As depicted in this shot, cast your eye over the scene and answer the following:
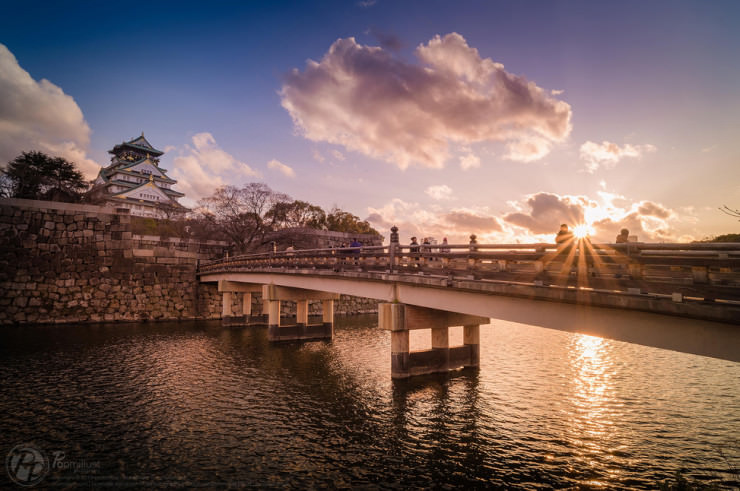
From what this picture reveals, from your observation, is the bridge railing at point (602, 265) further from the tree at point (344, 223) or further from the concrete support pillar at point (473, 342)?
the tree at point (344, 223)

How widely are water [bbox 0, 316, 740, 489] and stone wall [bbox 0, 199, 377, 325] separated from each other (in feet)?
45.1

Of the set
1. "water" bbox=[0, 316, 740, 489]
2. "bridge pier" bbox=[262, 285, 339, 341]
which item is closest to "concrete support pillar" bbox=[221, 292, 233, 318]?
"bridge pier" bbox=[262, 285, 339, 341]

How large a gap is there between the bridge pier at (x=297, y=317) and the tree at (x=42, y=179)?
4013 centimetres

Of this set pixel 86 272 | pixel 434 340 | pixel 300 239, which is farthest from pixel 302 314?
pixel 300 239

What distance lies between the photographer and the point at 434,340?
1731 centimetres

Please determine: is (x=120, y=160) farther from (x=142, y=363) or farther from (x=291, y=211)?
(x=142, y=363)

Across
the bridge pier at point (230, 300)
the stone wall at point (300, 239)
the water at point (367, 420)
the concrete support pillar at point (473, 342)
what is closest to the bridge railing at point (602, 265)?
the water at point (367, 420)

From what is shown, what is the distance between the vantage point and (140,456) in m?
9.49

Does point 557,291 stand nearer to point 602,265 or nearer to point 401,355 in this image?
point 602,265

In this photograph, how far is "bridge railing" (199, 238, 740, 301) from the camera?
23.6 ft

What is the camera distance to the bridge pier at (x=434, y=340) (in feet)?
52.1

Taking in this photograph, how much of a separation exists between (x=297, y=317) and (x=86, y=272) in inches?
860

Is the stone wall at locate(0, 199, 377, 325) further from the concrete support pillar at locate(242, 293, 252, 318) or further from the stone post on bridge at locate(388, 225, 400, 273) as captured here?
the stone post on bridge at locate(388, 225, 400, 273)

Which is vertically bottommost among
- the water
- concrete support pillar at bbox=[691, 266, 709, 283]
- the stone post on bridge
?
the water
